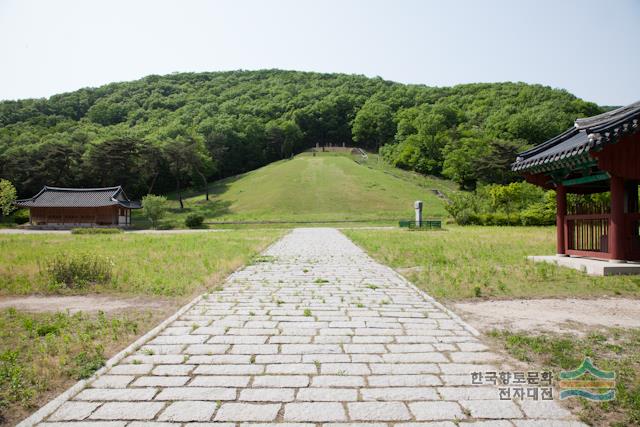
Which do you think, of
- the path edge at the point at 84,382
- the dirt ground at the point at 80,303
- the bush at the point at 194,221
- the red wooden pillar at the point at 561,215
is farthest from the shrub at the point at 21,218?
the red wooden pillar at the point at 561,215

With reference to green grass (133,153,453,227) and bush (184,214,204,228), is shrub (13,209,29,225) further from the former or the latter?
bush (184,214,204,228)

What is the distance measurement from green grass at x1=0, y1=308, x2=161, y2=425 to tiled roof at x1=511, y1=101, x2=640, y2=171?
29.8ft

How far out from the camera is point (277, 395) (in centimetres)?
341

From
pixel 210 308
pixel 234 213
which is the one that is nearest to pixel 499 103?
pixel 234 213

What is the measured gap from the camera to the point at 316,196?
5375cm

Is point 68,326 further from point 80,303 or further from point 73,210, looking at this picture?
point 73,210

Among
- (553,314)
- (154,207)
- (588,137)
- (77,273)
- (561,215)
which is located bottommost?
(553,314)

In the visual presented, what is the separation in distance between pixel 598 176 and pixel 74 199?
1905 inches

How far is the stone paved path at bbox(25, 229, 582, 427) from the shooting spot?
10.1ft

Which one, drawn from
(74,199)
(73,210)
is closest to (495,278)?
(73,210)

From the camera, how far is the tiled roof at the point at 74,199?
44.2 meters

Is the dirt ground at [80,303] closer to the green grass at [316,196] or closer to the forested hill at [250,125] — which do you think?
the green grass at [316,196]

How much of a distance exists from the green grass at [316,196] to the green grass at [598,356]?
37624 mm

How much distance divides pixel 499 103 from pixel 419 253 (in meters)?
80.3
